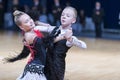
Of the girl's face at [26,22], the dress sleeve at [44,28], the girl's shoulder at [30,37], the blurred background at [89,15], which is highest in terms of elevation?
the girl's face at [26,22]

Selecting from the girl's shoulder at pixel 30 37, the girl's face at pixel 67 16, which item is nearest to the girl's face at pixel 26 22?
the girl's shoulder at pixel 30 37

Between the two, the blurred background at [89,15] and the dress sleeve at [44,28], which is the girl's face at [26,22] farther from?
the blurred background at [89,15]

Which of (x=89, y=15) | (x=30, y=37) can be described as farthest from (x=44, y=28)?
(x=89, y=15)

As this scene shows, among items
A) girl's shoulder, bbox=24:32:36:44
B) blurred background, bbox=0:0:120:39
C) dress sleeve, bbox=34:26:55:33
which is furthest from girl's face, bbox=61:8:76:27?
blurred background, bbox=0:0:120:39

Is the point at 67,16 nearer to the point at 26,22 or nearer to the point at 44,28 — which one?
the point at 44,28

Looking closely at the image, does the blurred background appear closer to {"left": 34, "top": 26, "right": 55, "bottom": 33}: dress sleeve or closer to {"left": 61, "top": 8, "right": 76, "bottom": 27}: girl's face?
{"left": 34, "top": 26, "right": 55, "bottom": 33}: dress sleeve

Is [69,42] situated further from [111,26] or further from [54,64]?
[111,26]

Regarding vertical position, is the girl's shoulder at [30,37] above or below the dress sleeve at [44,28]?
below

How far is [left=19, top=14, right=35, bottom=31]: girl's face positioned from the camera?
4672 mm

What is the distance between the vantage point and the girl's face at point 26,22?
15.3 feet

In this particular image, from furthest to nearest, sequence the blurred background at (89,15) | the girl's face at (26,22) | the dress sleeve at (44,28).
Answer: the blurred background at (89,15) → the dress sleeve at (44,28) → the girl's face at (26,22)

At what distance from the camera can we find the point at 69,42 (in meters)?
4.70

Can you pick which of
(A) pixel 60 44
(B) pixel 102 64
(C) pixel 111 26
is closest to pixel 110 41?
(C) pixel 111 26

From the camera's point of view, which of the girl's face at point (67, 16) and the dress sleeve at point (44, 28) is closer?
the girl's face at point (67, 16)
